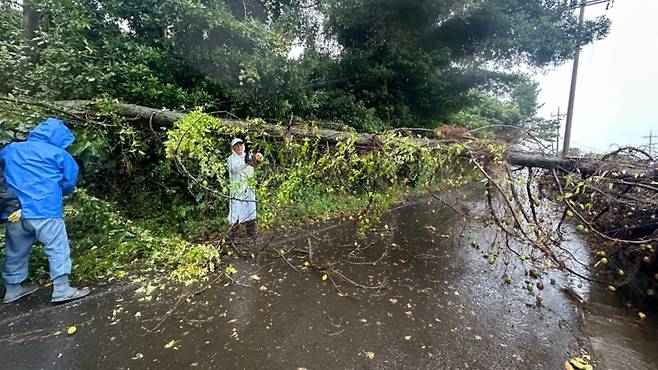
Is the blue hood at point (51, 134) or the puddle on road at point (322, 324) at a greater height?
the blue hood at point (51, 134)

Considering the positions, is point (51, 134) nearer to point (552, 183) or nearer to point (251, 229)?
point (251, 229)

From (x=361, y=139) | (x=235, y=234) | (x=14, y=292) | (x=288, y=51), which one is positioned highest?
(x=288, y=51)

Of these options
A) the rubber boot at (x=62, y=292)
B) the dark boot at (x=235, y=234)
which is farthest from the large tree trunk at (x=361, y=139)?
the rubber boot at (x=62, y=292)

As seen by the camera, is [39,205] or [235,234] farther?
[235,234]

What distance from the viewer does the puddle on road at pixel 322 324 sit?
258 cm

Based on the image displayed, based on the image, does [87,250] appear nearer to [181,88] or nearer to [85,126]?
[85,126]

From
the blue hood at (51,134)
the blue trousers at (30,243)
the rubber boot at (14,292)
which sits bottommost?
the rubber boot at (14,292)

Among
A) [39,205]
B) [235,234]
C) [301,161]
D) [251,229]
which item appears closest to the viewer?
[39,205]

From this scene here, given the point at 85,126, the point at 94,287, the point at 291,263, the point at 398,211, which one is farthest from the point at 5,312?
the point at 398,211

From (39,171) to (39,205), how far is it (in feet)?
1.08

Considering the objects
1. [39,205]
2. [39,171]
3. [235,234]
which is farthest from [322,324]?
[39,171]

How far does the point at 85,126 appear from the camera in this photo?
4.33 metres

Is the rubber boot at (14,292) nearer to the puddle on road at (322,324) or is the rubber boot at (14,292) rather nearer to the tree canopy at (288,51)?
the puddle on road at (322,324)

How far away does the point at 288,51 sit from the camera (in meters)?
6.61
